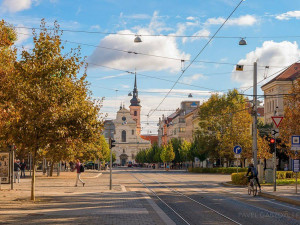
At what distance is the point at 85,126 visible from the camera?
22.3m

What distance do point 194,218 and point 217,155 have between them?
200ft

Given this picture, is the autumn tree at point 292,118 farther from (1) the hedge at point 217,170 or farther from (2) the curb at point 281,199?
(1) the hedge at point 217,170

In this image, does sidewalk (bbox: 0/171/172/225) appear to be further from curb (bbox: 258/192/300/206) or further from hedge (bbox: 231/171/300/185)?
hedge (bbox: 231/171/300/185)

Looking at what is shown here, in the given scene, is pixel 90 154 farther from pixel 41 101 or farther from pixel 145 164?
pixel 145 164

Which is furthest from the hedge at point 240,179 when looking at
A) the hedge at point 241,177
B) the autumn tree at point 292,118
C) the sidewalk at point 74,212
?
the sidewalk at point 74,212

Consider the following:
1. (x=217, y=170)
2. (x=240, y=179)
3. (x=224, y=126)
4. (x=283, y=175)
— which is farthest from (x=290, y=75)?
(x=240, y=179)

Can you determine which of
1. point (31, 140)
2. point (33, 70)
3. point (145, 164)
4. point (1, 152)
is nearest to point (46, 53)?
point (33, 70)

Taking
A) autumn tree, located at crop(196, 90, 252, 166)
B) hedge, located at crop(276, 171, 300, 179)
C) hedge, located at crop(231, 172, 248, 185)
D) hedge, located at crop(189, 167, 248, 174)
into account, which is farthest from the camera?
autumn tree, located at crop(196, 90, 252, 166)

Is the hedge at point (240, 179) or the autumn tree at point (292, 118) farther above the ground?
the autumn tree at point (292, 118)

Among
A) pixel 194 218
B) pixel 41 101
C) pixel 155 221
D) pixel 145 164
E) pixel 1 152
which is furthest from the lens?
pixel 145 164

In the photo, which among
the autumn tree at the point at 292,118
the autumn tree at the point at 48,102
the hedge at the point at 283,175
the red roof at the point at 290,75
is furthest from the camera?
the red roof at the point at 290,75

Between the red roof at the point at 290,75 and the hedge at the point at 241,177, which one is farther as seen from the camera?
the red roof at the point at 290,75

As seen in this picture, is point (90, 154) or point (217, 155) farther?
point (217, 155)

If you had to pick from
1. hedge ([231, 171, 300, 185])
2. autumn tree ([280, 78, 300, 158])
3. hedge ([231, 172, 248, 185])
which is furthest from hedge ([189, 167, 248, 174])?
hedge ([231, 172, 248, 185])
